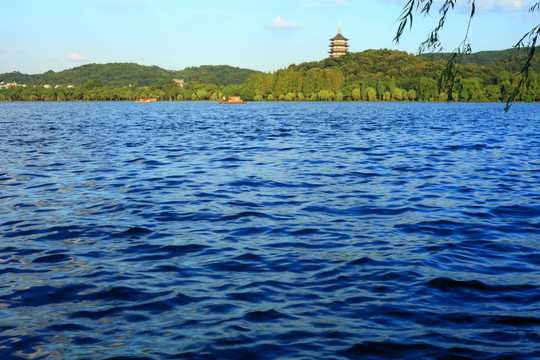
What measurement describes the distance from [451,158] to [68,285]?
77.6 feet

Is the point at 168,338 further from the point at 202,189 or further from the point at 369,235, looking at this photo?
the point at 202,189

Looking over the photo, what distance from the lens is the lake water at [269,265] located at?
6.73m

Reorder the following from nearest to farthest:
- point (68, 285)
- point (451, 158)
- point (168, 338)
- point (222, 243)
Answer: point (168, 338), point (68, 285), point (222, 243), point (451, 158)

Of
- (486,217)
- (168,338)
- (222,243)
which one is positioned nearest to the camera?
(168,338)

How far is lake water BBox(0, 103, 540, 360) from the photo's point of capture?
6.73 m

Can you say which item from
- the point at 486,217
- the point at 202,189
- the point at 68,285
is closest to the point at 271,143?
the point at 202,189

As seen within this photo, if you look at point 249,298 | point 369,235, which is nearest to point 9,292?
point 249,298

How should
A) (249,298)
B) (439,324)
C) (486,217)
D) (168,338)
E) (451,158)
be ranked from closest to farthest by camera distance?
A: (168,338) < (439,324) < (249,298) < (486,217) < (451,158)

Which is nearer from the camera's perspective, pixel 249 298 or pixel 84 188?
pixel 249 298

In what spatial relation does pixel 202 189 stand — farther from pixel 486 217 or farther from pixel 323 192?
pixel 486 217

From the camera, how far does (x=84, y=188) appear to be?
1817 centimetres

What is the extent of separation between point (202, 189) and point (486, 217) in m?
9.32

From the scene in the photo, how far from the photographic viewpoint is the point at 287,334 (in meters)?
6.87

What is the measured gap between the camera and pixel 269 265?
979 centimetres
